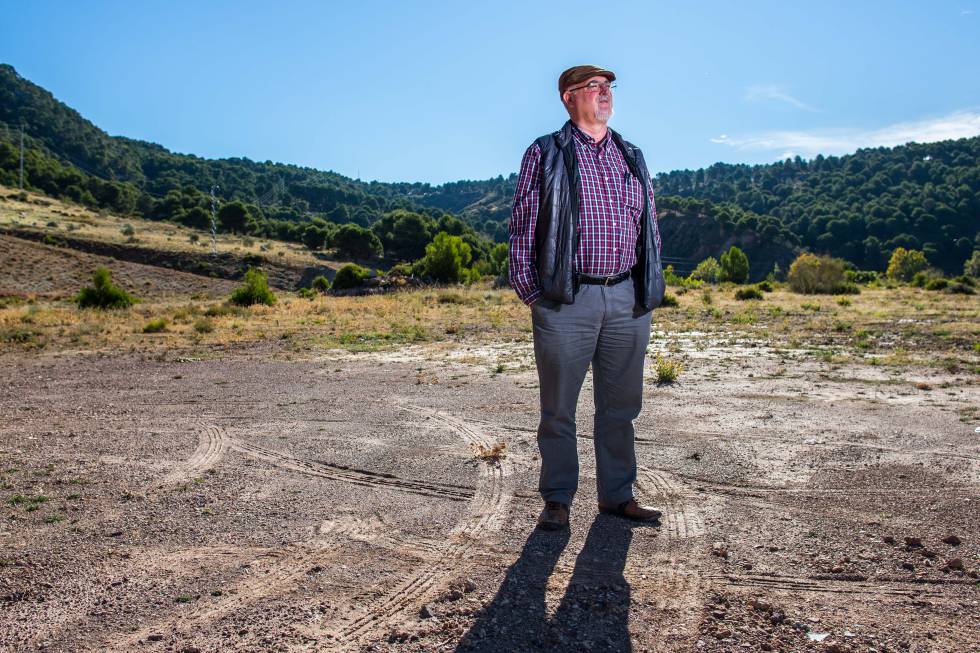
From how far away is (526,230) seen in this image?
352 cm

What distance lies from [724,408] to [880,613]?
457cm

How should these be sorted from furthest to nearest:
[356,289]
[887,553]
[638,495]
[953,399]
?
[356,289] → [953,399] → [638,495] → [887,553]

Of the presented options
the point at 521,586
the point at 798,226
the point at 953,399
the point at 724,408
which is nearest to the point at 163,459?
the point at 521,586

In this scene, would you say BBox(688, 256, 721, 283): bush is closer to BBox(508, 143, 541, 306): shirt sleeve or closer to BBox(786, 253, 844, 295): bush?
BBox(786, 253, 844, 295): bush

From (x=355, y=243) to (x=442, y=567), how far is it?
2750 inches

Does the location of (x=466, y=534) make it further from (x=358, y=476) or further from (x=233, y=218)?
(x=233, y=218)

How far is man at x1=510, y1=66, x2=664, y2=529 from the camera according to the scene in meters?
3.48

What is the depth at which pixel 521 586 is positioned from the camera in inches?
115

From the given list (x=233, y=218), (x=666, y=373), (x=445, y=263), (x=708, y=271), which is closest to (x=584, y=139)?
(x=666, y=373)

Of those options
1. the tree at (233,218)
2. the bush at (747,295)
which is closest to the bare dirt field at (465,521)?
the bush at (747,295)

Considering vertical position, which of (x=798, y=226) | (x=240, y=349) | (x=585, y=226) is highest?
(x=798, y=226)

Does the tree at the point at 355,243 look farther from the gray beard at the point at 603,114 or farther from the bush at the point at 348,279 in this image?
the gray beard at the point at 603,114

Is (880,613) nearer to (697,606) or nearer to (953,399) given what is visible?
(697,606)

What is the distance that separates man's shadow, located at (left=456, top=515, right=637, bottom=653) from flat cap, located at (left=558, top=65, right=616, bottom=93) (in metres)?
2.34
